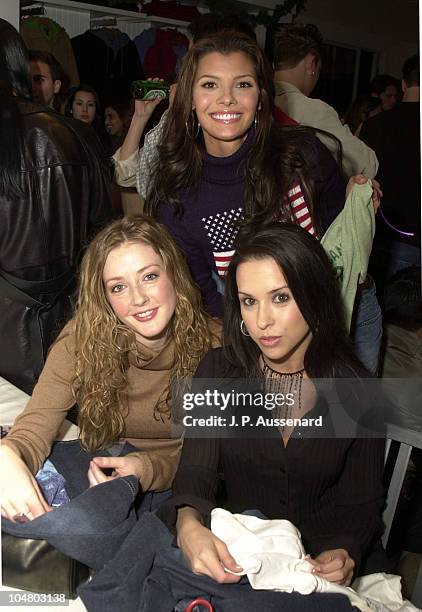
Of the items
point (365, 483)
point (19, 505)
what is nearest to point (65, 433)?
point (19, 505)

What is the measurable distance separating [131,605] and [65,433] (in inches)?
11.2

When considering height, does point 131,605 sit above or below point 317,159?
below

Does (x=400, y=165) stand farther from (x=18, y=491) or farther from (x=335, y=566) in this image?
(x=18, y=491)

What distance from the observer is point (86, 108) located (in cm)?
92

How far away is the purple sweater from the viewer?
921mm

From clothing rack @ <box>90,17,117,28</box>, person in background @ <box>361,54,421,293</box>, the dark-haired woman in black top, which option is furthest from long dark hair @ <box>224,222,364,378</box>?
clothing rack @ <box>90,17,117,28</box>

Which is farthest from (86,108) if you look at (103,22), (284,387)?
(284,387)

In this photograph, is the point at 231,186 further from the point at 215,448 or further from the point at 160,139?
the point at 215,448

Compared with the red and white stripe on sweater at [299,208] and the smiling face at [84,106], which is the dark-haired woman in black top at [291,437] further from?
the smiling face at [84,106]

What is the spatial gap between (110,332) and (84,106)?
0.97ft

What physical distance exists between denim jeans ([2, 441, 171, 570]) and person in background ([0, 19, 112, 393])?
0.22 m

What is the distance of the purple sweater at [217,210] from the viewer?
3.02ft

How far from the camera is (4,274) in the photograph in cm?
92

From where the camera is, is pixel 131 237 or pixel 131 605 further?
pixel 131 237
